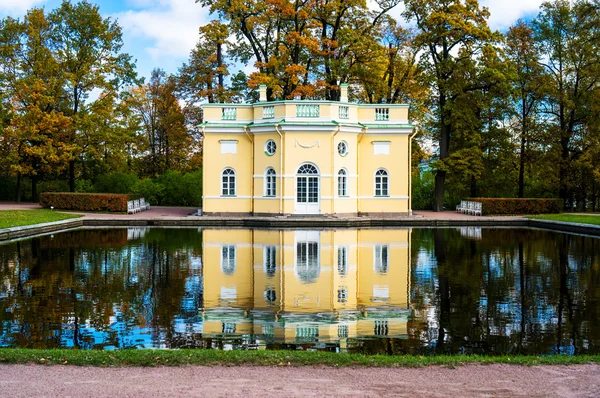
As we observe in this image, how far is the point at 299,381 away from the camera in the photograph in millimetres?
6555

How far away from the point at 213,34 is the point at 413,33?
1241 centimetres

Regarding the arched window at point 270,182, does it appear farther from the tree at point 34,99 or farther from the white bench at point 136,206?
the tree at point 34,99

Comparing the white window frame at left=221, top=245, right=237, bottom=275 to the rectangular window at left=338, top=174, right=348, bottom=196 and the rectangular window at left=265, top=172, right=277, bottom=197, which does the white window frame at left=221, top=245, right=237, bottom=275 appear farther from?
the rectangular window at left=338, top=174, right=348, bottom=196

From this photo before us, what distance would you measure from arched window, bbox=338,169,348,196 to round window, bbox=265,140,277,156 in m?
3.53

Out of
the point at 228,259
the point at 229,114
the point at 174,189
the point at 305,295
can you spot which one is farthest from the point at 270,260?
the point at 174,189

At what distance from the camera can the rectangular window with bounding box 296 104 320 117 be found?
1194 inches

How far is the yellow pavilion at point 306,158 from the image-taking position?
3022cm

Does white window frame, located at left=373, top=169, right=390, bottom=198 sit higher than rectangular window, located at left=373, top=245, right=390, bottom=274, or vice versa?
white window frame, located at left=373, top=169, right=390, bottom=198

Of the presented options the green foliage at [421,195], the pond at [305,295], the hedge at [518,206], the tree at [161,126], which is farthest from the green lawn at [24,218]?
the hedge at [518,206]

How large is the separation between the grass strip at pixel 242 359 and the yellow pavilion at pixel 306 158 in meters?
22.8

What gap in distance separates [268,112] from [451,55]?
481 inches

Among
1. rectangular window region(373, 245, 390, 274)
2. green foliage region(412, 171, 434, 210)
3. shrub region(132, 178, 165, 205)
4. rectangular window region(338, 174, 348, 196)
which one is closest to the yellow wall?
rectangular window region(338, 174, 348, 196)

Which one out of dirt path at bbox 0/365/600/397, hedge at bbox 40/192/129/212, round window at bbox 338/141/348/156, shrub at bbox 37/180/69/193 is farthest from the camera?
shrub at bbox 37/180/69/193

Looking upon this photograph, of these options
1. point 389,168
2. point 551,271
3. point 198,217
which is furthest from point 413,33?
point 551,271
